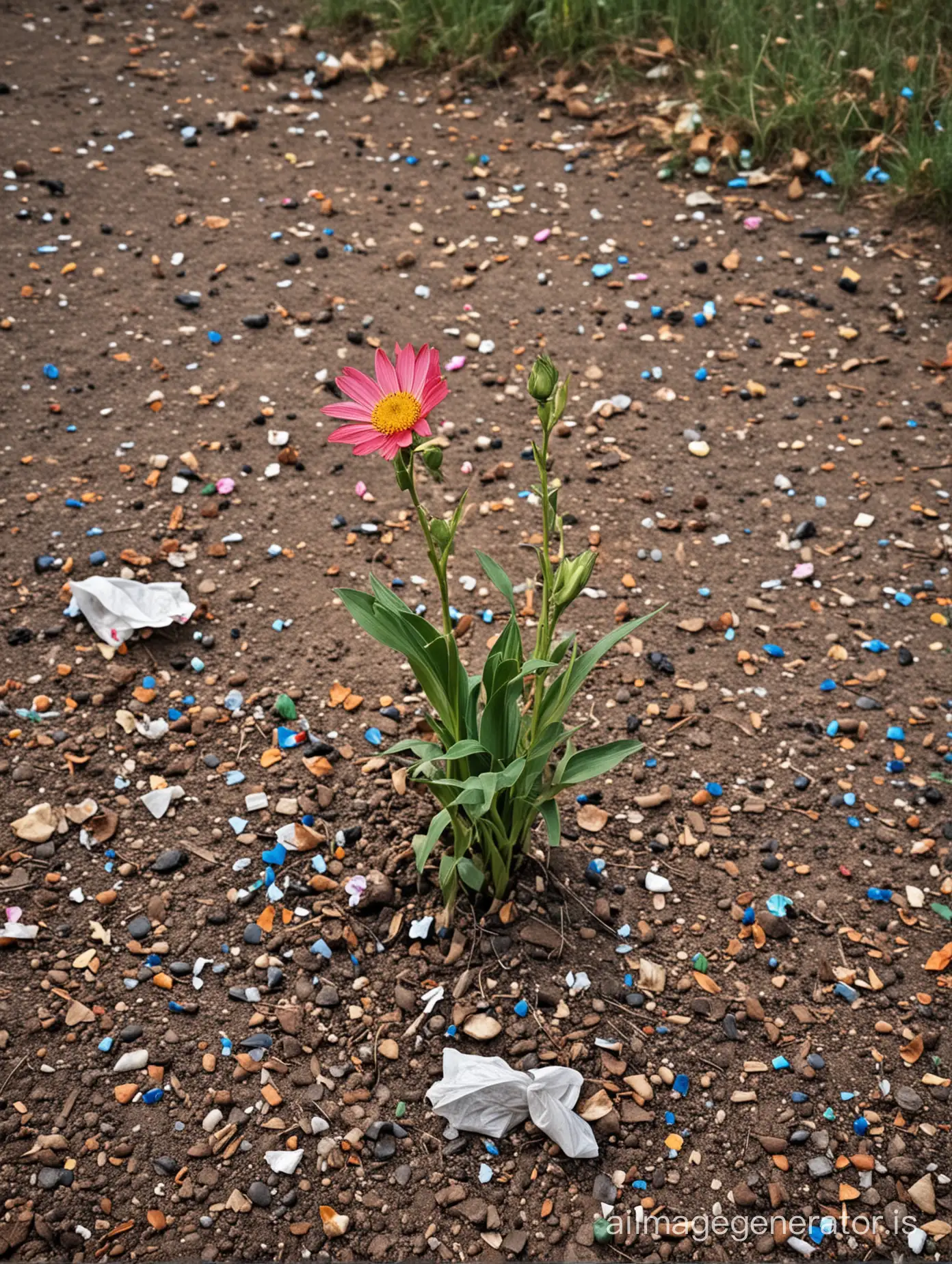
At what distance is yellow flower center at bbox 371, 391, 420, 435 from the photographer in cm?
144

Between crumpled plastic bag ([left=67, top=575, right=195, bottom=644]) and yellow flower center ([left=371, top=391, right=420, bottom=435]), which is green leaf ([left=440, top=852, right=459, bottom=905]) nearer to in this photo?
yellow flower center ([left=371, top=391, right=420, bottom=435])

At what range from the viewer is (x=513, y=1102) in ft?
5.54

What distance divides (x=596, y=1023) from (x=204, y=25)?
4.42 meters

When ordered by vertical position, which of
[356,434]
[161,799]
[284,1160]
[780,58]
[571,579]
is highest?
[780,58]

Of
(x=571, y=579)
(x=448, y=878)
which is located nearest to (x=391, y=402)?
(x=571, y=579)

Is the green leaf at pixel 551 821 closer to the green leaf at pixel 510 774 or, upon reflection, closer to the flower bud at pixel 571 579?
the green leaf at pixel 510 774

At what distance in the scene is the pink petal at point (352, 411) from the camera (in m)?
1.51

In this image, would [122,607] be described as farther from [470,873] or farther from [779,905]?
[779,905]

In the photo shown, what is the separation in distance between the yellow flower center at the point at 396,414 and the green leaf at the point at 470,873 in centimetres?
77

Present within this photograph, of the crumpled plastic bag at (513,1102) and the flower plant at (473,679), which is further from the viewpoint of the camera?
the crumpled plastic bag at (513,1102)

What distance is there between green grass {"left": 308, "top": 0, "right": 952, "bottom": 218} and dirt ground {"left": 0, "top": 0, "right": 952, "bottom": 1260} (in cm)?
21

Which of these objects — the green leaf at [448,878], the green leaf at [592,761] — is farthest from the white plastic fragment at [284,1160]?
the green leaf at [592,761]

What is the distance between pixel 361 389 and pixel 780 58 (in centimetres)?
301

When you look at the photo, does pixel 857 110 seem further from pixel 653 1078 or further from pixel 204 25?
pixel 653 1078
